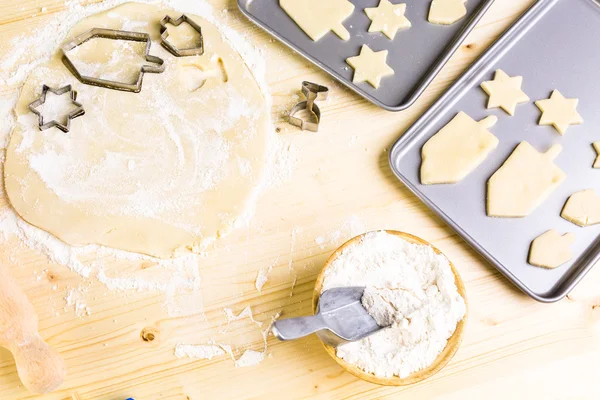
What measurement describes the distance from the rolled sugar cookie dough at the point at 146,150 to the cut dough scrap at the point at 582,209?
0.54 m

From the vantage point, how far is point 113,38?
102 centimetres

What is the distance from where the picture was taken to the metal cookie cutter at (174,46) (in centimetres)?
101

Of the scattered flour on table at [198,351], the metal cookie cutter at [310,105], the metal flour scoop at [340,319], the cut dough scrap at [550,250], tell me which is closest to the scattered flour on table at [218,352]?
the scattered flour on table at [198,351]

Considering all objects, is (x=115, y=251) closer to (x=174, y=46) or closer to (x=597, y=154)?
(x=174, y=46)

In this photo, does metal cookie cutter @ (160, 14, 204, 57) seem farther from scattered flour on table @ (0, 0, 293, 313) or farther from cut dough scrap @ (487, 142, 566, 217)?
cut dough scrap @ (487, 142, 566, 217)

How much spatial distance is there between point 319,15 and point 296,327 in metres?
0.61

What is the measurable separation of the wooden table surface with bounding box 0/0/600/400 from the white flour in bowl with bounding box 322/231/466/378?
0.10m

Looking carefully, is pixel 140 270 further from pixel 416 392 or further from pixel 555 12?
pixel 555 12

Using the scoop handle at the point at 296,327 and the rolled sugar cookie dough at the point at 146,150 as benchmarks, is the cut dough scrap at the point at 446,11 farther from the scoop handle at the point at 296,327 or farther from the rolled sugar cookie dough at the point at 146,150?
the scoop handle at the point at 296,327

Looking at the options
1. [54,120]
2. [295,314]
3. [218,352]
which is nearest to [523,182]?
[295,314]

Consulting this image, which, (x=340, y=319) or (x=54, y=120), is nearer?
(x=340, y=319)

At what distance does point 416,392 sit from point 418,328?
0.49 feet

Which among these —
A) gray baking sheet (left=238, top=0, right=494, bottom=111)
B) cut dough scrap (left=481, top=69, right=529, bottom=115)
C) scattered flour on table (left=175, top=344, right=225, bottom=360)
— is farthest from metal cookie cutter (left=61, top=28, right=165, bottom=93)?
cut dough scrap (left=481, top=69, right=529, bottom=115)

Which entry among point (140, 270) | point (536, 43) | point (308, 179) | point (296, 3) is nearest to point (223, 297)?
point (140, 270)
